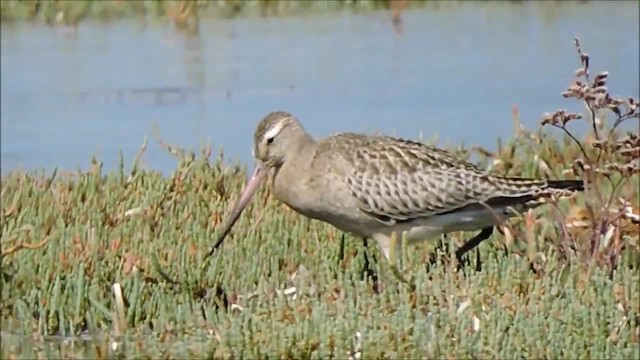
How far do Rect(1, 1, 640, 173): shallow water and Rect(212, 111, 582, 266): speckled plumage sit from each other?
3576mm

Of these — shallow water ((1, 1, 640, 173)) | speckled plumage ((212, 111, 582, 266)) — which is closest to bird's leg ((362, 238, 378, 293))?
speckled plumage ((212, 111, 582, 266))

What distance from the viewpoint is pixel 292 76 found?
57.2 ft

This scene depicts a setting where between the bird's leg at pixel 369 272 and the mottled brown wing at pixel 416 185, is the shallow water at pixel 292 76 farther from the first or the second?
the bird's leg at pixel 369 272

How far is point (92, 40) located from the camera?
63.8 feet

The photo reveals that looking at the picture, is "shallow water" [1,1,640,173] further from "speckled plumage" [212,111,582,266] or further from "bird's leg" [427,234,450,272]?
"speckled plumage" [212,111,582,266]

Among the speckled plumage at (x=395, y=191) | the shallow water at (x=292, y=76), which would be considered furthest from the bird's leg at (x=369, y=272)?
the shallow water at (x=292, y=76)

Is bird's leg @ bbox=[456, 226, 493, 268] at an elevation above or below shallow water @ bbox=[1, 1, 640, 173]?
above

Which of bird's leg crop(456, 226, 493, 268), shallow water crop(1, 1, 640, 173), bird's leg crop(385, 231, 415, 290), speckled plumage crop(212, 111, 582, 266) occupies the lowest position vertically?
shallow water crop(1, 1, 640, 173)

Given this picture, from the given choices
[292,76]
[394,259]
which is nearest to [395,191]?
[394,259]

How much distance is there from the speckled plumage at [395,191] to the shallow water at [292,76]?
11.7 feet

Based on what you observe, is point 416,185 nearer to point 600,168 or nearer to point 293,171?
point 293,171

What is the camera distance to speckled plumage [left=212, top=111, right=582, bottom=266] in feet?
28.2

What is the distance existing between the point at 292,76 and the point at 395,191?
882 cm

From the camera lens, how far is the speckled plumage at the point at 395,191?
8.60 meters
